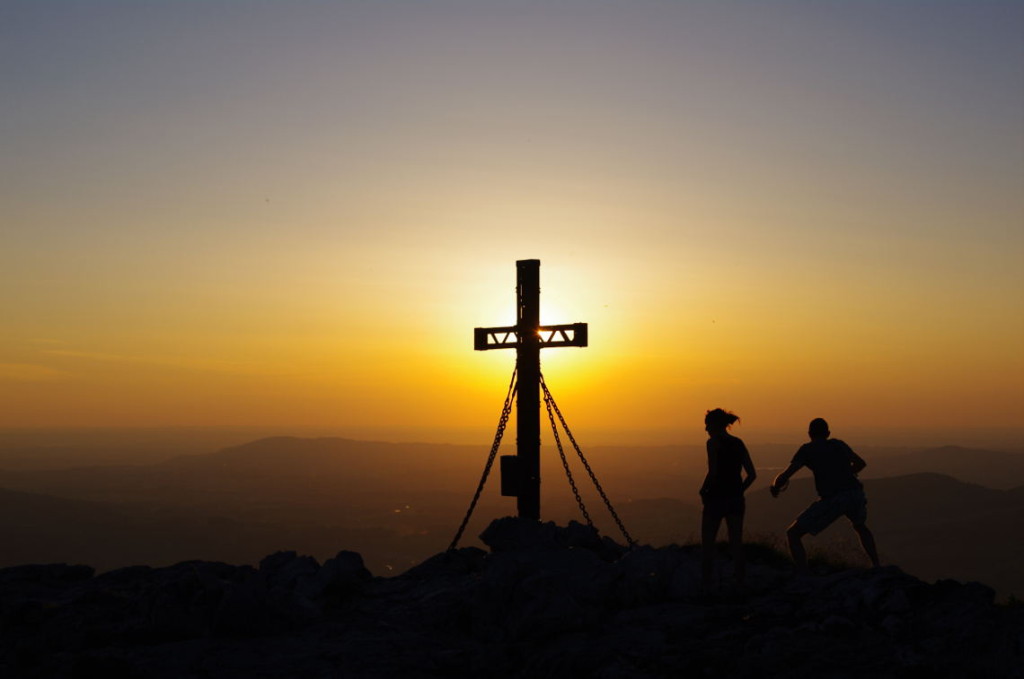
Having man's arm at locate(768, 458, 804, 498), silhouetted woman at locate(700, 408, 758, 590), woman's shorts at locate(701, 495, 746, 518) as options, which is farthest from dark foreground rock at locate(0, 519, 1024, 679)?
man's arm at locate(768, 458, 804, 498)

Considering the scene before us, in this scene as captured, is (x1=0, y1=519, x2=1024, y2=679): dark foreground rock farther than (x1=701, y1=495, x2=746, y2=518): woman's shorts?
No

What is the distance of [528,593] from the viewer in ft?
37.5

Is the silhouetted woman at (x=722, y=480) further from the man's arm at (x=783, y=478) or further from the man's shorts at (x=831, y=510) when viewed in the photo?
the man's shorts at (x=831, y=510)

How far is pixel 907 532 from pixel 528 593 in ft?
471

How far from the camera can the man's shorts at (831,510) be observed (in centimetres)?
1184

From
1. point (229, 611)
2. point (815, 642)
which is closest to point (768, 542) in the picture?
point (815, 642)

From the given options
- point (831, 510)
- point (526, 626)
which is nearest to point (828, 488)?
point (831, 510)

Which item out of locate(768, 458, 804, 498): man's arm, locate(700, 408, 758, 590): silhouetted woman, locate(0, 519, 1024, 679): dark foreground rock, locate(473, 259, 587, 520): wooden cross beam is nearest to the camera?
locate(0, 519, 1024, 679): dark foreground rock

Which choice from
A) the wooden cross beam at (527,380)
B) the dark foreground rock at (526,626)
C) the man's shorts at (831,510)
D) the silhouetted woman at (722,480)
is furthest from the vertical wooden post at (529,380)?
the man's shorts at (831,510)

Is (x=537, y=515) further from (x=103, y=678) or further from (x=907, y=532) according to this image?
(x=907, y=532)

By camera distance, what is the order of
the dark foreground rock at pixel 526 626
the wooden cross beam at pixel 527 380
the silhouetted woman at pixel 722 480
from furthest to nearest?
1. the wooden cross beam at pixel 527 380
2. the silhouetted woman at pixel 722 480
3. the dark foreground rock at pixel 526 626

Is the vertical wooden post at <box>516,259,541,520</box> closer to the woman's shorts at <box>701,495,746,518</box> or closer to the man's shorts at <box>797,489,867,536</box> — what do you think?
the woman's shorts at <box>701,495,746,518</box>

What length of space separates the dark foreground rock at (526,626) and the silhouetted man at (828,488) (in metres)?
0.68

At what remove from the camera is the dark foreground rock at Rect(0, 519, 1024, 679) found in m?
9.34
